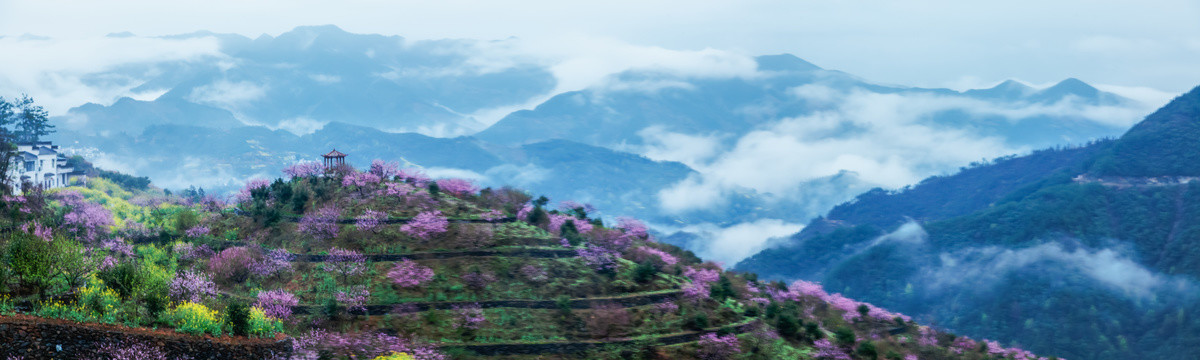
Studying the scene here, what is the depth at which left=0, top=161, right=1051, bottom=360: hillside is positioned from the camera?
35.2 metres

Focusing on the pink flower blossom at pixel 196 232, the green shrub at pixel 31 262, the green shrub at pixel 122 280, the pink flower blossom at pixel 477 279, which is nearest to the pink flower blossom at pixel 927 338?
the pink flower blossom at pixel 477 279

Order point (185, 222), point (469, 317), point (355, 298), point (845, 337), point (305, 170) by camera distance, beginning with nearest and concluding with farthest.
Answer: point (355, 298)
point (469, 317)
point (845, 337)
point (185, 222)
point (305, 170)

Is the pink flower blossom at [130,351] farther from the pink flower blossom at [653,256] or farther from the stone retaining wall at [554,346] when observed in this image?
the pink flower blossom at [653,256]

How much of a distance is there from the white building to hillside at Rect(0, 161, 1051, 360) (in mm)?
25294

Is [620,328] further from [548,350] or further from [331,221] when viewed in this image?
[331,221]

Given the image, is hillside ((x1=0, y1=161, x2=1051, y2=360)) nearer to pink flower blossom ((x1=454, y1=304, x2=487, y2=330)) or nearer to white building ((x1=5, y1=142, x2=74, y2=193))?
pink flower blossom ((x1=454, y1=304, x2=487, y2=330))

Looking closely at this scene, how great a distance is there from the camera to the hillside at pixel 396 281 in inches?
1384

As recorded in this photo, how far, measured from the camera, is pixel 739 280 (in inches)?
2665

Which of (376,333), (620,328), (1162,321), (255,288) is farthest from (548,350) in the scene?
(1162,321)

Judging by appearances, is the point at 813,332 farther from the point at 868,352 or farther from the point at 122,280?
the point at 122,280

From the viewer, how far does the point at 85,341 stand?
31500 mm

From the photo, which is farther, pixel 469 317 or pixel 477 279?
pixel 477 279

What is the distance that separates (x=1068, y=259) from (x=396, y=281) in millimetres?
120149

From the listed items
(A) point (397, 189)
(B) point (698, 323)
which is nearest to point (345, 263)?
(A) point (397, 189)
